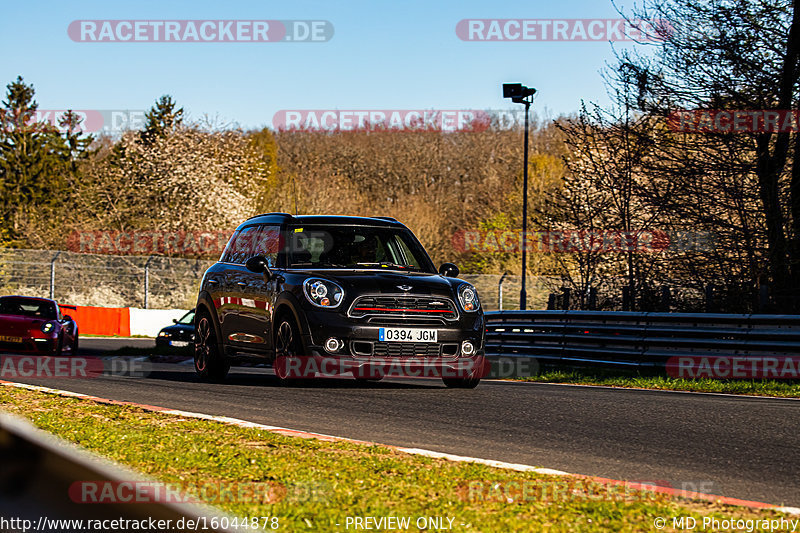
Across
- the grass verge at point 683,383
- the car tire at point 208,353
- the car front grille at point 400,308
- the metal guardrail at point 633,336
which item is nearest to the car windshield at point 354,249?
the car front grille at point 400,308

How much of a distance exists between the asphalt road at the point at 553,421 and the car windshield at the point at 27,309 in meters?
8.26

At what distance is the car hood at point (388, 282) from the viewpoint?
1068 cm

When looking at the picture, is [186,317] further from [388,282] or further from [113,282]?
[388,282]

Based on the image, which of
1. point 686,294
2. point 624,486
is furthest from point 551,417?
point 686,294

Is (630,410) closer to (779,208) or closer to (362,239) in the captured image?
(362,239)

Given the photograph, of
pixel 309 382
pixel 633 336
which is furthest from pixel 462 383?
pixel 633 336

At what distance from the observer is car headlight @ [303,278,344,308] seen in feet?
34.7

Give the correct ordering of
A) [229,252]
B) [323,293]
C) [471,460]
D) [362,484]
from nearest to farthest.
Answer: [362,484] → [471,460] → [323,293] → [229,252]

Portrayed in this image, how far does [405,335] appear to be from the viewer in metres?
10.6

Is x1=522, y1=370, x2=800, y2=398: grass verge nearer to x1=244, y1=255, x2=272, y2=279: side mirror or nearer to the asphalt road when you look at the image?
the asphalt road

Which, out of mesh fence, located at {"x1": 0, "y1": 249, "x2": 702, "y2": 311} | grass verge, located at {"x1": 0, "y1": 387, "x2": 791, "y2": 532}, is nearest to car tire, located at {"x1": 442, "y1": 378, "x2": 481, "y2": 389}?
grass verge, located at {"x1": 0, "y1": 387, "x2": 791, "y2": 532}

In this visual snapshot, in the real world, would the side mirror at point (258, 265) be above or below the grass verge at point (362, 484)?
above

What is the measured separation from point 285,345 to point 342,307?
2.89 ft

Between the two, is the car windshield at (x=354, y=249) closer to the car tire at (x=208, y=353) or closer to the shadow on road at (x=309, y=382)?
the shadow on road at (x=309, y=382)
